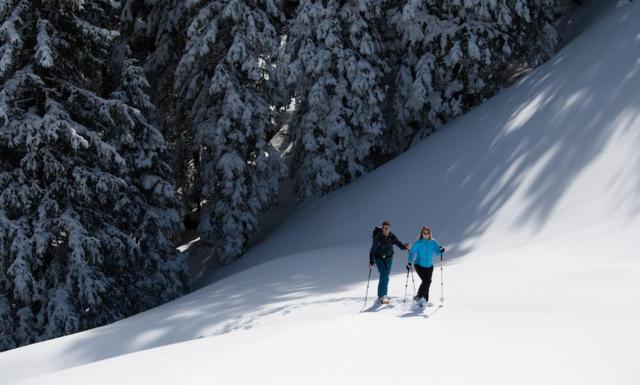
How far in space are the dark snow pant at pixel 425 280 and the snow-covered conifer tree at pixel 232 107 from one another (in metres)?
10.7

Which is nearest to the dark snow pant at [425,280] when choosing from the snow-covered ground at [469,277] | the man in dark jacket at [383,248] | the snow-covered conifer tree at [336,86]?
the snow-covered ground at [469,277]

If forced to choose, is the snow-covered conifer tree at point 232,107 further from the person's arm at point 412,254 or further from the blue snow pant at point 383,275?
the person's arm at point 412,254

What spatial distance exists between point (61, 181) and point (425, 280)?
32.8 feet

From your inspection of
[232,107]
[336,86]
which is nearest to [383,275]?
[232,107]

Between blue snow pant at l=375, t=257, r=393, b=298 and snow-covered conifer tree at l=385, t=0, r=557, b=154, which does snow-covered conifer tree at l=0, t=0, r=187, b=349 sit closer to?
blue snow pant at l=375, t=257, r=393, b=298

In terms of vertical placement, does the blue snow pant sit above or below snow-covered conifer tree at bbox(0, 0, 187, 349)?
below

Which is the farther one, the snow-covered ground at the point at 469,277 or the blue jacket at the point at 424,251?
the blue jacket at the point at 424,251

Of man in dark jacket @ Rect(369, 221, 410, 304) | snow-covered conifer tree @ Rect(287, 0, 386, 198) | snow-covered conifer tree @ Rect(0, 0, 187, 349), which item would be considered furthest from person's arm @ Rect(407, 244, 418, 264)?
snow-covered conifer tree @ Rect(287, 0, 386, 198)

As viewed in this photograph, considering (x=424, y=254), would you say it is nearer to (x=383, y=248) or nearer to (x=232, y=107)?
(x=383, y=248)

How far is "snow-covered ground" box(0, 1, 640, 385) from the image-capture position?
588cm

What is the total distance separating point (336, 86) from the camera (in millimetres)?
19781

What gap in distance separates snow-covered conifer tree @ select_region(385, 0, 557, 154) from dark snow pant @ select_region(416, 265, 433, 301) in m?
11.2

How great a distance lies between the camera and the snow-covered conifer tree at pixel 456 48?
62.2ft

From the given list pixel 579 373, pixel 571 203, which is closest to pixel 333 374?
pixel 579 373
